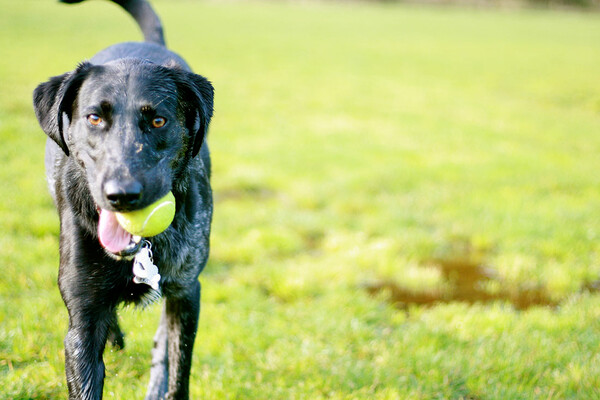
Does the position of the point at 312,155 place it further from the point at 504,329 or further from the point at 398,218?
the point at 504,329

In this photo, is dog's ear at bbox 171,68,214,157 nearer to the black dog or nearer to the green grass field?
the black dog

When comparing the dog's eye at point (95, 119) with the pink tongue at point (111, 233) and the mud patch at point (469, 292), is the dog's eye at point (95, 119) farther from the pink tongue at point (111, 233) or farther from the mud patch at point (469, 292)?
the mud patch at point (469, 292)

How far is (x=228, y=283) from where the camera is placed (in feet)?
14.5

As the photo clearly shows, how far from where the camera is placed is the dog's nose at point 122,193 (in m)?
2.22

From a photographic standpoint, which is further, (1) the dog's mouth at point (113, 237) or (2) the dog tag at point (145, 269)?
(2) the dog tag at point (145, 269)

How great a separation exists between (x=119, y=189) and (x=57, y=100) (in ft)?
2.65

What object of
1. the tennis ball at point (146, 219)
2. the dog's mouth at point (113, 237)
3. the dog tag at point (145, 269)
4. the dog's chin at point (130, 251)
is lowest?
the dog tag at point (145, 269)

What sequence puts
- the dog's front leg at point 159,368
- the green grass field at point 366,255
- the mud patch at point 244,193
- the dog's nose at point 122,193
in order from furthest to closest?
the mud patch at point 244,193
the green grass field at point 366,255
the dog's front leg at point 159,368
the dog's nose at point 122,193

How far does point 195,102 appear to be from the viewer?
291 cm

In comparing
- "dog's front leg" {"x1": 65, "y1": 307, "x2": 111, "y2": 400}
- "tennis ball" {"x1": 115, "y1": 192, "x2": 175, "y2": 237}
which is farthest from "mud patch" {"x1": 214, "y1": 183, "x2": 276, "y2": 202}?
"tennis ball" {"x1": 115, "y1": 192, "x2": 175, "y2": 237}

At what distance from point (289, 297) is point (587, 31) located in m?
39.1

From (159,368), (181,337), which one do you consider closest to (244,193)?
(159,368)

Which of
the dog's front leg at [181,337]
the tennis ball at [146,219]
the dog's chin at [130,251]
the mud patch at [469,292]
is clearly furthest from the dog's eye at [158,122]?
the mud patch at [469,292]

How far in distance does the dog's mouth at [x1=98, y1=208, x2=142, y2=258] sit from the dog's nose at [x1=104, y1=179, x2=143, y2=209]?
20 cm
